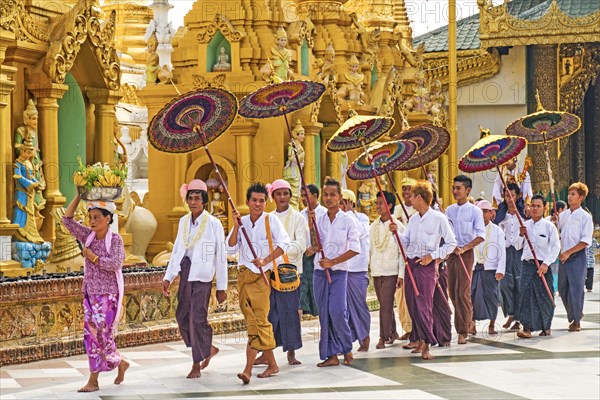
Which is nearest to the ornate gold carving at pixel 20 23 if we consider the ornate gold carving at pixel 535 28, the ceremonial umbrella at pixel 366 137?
the ceremonial umbrella at pixel 366 137

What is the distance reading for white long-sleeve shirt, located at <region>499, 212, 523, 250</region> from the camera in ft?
48.1

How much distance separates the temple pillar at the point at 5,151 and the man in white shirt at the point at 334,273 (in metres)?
3.06

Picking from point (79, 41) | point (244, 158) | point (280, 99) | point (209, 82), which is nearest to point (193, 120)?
point (280, 99)

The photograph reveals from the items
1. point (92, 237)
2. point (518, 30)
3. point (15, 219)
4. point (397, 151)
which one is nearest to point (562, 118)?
point (397, 151)

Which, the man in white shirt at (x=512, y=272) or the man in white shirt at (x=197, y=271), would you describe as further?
the man in white shirt at (x=512, y=272)

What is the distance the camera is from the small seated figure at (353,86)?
2127 centimetres

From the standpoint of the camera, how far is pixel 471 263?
44.7 feet

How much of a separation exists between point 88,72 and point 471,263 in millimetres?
4582

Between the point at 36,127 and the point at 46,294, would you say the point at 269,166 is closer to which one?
the point at 36,127

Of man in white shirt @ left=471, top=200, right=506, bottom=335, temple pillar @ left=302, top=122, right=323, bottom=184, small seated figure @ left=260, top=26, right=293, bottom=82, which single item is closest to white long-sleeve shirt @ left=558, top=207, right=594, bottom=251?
man in white shirt @ left=471, top=200, right=506, bottom=335

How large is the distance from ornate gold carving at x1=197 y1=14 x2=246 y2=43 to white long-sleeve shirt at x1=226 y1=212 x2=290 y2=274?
7299 mm

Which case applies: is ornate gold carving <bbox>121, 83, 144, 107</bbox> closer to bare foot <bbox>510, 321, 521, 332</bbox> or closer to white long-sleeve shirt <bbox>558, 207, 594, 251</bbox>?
white long-sleeve shirt <bbox>558, 207, 594, 251</bbox>

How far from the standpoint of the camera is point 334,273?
1151cm

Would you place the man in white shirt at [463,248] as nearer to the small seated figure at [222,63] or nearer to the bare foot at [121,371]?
the bare foot at [121,371]
